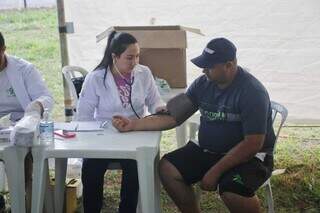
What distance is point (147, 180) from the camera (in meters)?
2.46

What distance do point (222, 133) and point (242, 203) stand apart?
1.38 feet

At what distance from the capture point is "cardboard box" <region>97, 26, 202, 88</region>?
3781 millimetres

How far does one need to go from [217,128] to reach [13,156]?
1048 millimetres

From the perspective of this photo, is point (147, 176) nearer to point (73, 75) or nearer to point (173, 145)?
point (73, 75)

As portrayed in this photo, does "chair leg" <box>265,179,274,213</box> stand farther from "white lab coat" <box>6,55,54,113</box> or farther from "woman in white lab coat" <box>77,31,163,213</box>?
"white lab coat" <box>6,55,54,113</box>

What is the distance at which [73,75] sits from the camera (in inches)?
157

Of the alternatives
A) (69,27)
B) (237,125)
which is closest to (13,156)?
(237,125)

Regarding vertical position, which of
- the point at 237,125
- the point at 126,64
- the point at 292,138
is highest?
the point at 126,64

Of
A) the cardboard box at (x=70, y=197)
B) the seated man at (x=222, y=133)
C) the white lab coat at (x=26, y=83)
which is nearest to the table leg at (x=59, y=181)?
the cardboard box at (x=70, y=197)

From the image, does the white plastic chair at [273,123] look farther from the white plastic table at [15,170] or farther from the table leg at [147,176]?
the white plastic table at [15,170]

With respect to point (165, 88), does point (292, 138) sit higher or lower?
lower

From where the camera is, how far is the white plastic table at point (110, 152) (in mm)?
2400

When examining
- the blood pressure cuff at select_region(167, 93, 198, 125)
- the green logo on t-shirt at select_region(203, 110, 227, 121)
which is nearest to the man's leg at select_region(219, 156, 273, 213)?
the green logo on t-shirt at select_region(203, 110, 227, 121)

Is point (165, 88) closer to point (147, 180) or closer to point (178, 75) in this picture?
point (178, 75)
